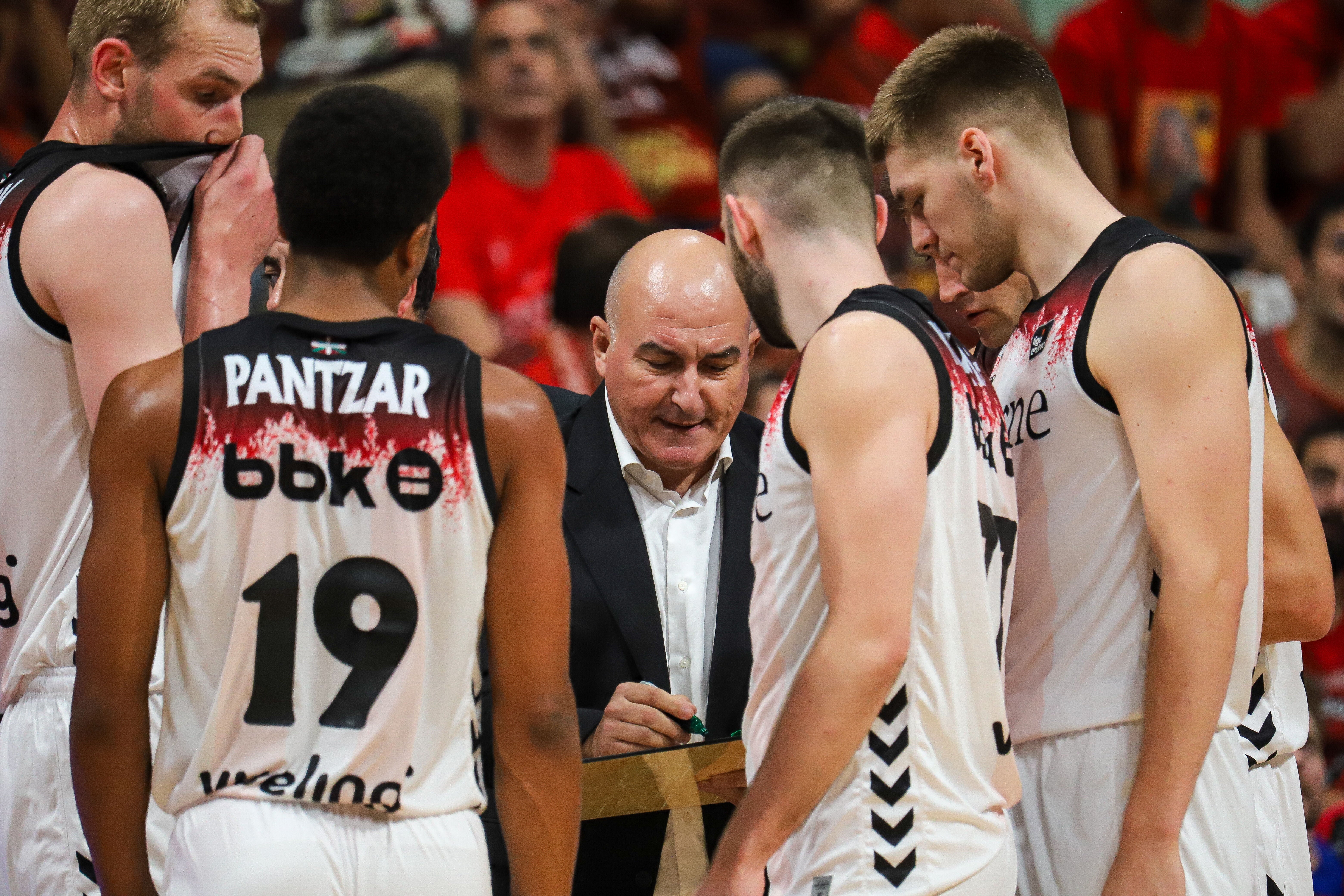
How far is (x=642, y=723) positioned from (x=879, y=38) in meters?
5.80

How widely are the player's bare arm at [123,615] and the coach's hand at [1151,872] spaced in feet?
5.64

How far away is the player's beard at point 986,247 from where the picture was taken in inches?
108

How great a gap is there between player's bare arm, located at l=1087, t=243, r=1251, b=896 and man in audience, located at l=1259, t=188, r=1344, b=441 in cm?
536

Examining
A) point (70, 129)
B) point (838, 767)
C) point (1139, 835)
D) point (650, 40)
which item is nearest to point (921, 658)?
point (838, 767)

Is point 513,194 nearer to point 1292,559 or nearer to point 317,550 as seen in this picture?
point 1292,559

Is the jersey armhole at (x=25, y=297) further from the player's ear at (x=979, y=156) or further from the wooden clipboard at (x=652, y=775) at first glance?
the player's ear at (x=979, y=156)

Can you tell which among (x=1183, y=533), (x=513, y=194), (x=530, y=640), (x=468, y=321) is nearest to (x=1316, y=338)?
(x=513, y=194)

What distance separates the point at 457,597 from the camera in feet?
7.02

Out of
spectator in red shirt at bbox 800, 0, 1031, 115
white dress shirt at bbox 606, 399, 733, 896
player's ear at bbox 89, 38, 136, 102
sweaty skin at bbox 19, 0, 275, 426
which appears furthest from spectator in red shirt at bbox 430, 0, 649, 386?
player's ear at bbox 89, 38, 136, 102

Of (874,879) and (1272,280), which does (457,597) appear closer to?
(874,879)

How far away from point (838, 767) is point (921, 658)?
0.24 m

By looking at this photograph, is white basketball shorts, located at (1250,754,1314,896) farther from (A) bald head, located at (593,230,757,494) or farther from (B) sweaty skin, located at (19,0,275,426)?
(B) sweaty skin, located at (19,0,275,426)

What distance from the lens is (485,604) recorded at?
2.22 m

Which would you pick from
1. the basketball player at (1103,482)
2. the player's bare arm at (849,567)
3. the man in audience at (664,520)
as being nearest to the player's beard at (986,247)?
the basketball player at (1103,482)
